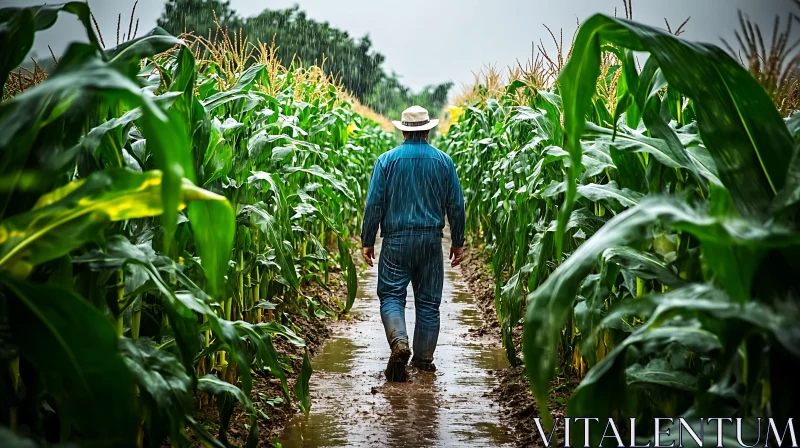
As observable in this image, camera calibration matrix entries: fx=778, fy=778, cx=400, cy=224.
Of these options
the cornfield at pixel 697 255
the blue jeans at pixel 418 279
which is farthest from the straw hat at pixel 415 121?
the cornfield at pixel 697 255

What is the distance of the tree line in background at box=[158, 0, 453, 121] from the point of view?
29891 mm

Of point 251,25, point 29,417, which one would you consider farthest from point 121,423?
point 251,25

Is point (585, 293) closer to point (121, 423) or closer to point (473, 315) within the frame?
point (121, 423)

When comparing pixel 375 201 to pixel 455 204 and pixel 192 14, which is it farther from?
pixel 192 14

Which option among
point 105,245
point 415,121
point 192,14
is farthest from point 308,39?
point 105,245

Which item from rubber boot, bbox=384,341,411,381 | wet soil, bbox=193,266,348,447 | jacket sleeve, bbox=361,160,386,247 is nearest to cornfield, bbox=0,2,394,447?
wet soil, bbox=193,266,348,447

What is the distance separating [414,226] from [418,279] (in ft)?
1.39

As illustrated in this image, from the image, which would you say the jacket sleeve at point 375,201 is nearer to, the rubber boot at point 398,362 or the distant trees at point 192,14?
the rubber boot at point 398,362

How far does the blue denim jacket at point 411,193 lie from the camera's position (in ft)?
18.9

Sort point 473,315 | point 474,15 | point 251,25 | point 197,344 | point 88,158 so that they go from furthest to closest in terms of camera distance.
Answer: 1. point 474,15
2. point 251,25
3. point 473,315
4. point 197,344
5. point 88,158

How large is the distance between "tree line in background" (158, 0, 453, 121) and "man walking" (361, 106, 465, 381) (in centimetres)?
2374

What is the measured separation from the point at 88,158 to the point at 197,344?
772 millimetres

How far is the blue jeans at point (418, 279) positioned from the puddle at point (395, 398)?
283 mm

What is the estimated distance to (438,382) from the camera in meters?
5.41
